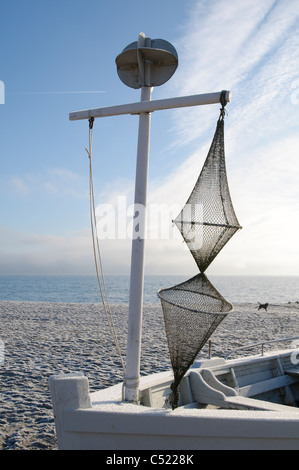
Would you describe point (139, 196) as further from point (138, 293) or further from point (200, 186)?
point (138, 293)

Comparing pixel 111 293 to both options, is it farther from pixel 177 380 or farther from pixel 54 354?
pixel 177 380

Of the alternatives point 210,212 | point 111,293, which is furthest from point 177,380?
point 111,293

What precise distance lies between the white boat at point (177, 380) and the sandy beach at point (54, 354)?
8.30 ft

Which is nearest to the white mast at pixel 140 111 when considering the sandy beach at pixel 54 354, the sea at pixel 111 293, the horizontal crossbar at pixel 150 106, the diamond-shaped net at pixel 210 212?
the horizontal crossbar at pixel 150 106

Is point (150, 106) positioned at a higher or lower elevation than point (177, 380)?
higher

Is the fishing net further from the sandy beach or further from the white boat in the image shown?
the sandy beach

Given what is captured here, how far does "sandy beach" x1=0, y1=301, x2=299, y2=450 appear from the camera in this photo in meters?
6.51

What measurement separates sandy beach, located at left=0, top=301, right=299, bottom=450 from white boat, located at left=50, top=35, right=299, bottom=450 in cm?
253

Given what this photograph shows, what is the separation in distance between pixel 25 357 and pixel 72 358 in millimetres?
1545

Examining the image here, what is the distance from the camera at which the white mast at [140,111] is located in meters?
4.11

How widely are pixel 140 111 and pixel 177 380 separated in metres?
3.17

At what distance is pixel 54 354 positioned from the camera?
12391mm

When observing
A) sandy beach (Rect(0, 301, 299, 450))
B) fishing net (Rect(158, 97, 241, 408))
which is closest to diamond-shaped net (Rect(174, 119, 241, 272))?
fishing net (Rect(158, 97, 241, 408))

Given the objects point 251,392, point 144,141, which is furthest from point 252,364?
point 144,141
